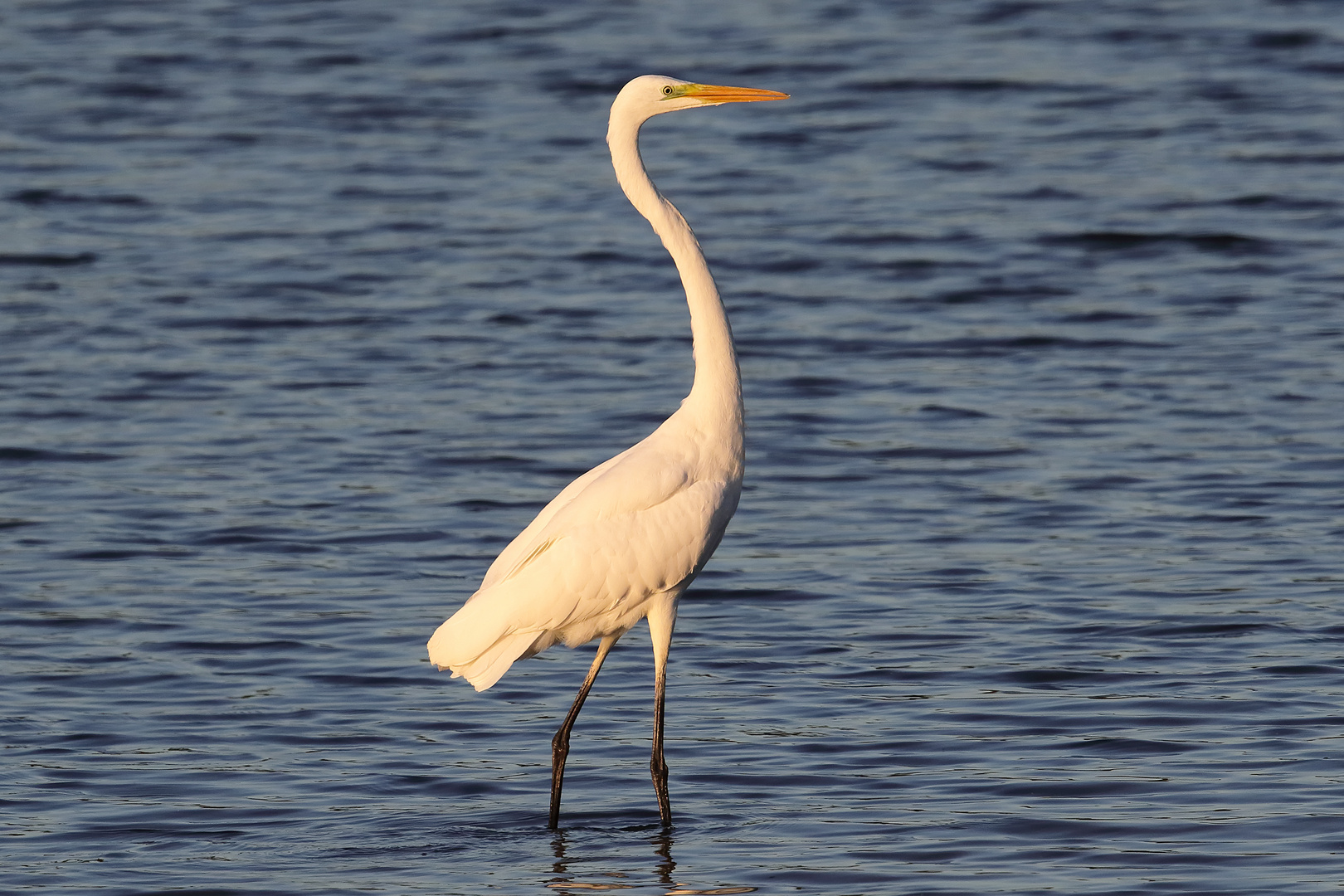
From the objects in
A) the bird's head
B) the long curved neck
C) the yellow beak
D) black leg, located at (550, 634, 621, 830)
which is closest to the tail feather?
black leg, located at (550, 634, 621, 830)

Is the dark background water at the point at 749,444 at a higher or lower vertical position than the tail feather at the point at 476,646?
lower

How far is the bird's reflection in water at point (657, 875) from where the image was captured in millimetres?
6426

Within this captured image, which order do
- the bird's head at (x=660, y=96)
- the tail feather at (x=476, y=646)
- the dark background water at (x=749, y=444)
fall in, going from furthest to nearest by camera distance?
the bird's head at (x=660, y=96)
the dark background water at (x=749, y=444)
the tail feather at (x=476, y=646)

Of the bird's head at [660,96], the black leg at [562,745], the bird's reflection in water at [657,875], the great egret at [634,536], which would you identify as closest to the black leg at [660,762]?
the great egret at [634,536]

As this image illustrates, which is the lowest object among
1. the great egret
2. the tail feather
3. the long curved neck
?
the tail feather

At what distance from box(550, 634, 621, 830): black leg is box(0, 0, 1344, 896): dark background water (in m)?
0.13

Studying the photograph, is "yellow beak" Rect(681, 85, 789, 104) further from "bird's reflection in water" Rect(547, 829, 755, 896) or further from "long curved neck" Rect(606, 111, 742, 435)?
"bird's reflection in water" Rect(547, 829, 755, 896)

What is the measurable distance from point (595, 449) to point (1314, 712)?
486 centimetres

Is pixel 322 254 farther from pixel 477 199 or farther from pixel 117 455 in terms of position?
pixel 117 455

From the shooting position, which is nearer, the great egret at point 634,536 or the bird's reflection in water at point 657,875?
the bird's reflection in water at point 657,875

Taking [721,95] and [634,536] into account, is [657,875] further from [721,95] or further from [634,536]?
[721,95]

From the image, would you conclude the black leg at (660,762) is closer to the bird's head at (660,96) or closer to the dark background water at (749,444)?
the dark background water at (749,444)

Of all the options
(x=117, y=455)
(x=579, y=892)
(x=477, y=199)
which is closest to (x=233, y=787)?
(x=579, y=892)

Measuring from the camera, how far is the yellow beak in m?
7.35
